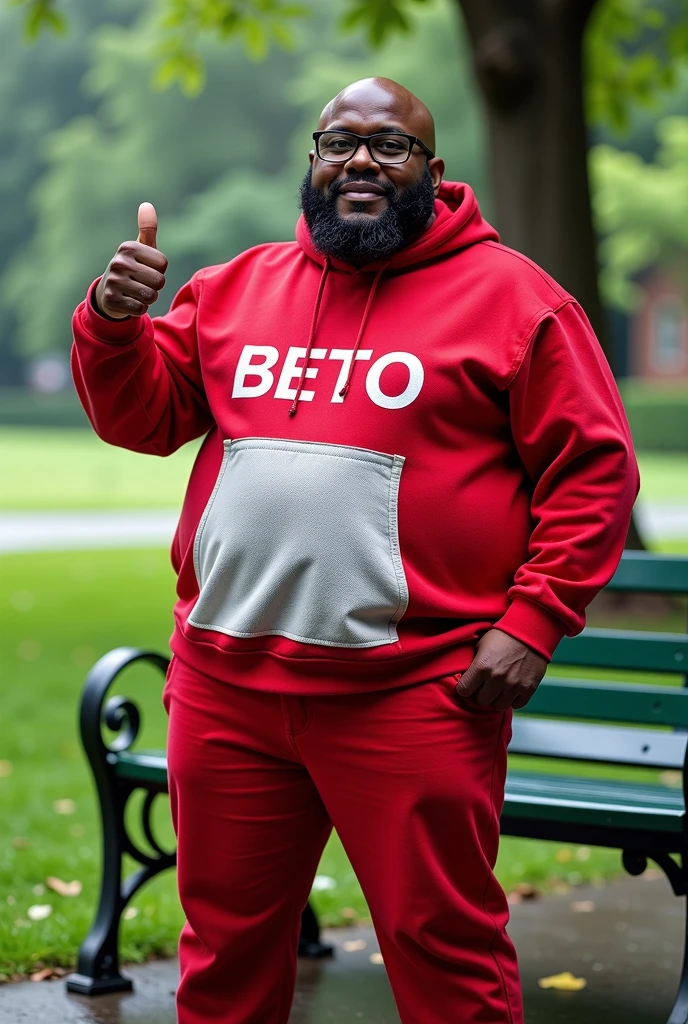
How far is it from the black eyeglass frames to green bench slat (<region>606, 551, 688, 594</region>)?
69.5 inches

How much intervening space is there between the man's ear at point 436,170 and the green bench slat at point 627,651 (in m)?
1.76

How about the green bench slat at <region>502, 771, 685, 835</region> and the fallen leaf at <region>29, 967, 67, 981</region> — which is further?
the fallen leaf at <region>29, 967, 67, 981</region>

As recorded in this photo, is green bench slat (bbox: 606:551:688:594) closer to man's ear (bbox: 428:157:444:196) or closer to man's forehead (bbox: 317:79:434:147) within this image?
man's ear (bbox: 428:157:444:196)

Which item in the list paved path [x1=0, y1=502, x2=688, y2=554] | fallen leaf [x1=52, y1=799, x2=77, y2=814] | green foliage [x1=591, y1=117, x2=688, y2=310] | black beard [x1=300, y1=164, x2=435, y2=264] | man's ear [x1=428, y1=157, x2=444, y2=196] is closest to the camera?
black beard [x1=300, y1=164, x2=435, y2=264]

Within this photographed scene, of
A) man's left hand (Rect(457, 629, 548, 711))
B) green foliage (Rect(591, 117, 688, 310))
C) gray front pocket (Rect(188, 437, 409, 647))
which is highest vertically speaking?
green foliage (Rect(591, 117, 688, 310))

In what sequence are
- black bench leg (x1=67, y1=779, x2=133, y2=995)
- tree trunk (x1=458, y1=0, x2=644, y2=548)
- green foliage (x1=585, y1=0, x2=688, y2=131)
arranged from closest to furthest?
black bench leg (x1=67, y1=779, x2=133, y2=995), tree trunk (x1=458, y1=0, x2=644, y2=548), green foliage (x1=585, y1=0, x2=688, y2=131)

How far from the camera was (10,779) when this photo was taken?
21.6 feet

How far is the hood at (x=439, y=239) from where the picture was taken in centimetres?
301

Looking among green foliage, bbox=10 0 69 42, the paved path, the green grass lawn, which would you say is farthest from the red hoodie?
the paved path

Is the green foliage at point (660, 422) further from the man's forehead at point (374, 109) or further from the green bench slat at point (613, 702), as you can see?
the man's forehead at point (374, 109)

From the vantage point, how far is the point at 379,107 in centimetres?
298

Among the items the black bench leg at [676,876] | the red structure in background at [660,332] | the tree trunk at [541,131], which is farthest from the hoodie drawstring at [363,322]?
the red structure in background at [660,332]

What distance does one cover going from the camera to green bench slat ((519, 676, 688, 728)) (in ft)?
14.3

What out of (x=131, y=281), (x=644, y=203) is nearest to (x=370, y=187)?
(x=131, y=281)
